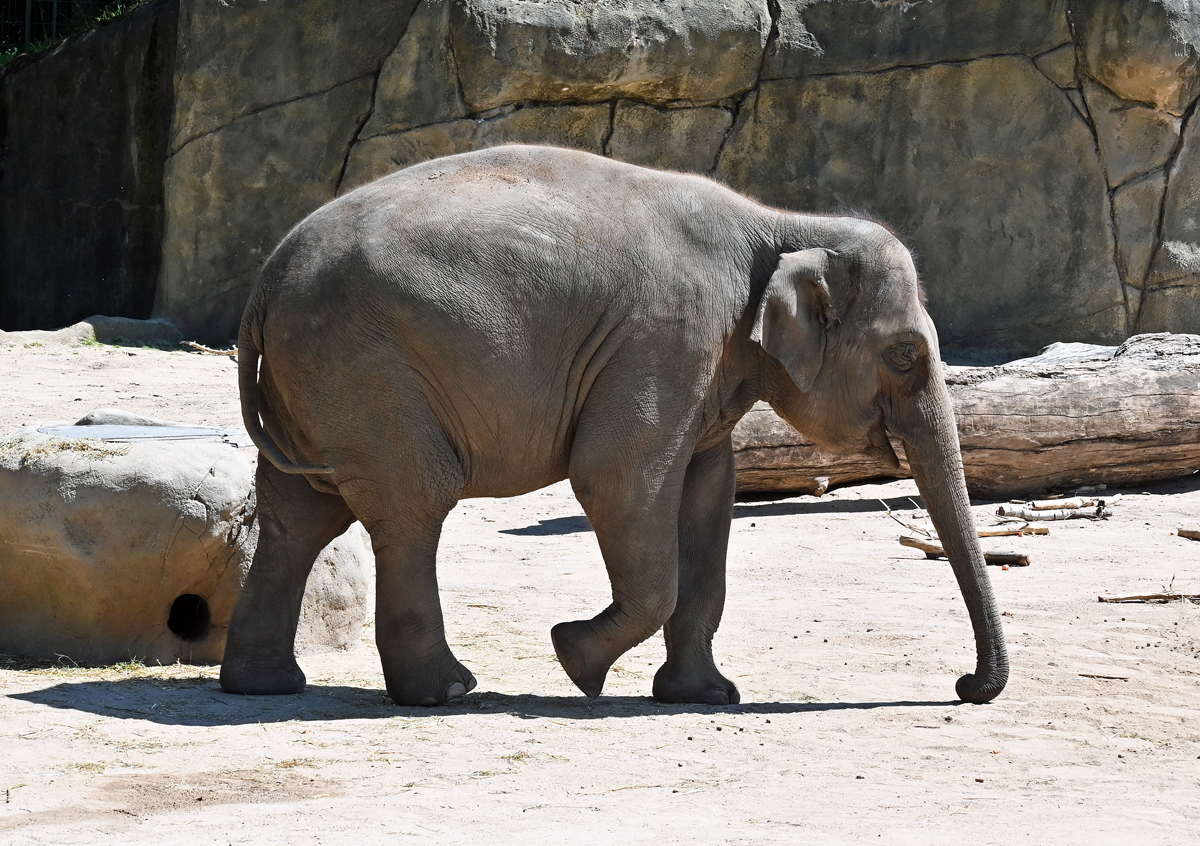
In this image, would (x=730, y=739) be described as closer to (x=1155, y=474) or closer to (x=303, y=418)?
(x=303, y=418)

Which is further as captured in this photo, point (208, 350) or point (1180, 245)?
point (1180, 245)

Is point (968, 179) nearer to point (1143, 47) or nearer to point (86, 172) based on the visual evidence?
point (1143, 47)

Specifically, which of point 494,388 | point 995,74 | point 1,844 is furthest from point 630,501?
point 995,74

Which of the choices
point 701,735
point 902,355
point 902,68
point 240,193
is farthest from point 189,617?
point 902,68

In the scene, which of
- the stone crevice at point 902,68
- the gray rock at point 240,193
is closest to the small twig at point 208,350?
the gray rock at point 240,193

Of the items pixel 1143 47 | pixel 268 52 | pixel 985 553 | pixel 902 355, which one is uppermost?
pixel 1143 47

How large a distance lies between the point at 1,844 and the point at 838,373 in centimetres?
314

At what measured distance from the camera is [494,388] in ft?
15.6

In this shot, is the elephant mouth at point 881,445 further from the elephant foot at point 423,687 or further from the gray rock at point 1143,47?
the gray rock at point 1143,47

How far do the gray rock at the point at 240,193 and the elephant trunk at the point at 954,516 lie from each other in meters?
9.73

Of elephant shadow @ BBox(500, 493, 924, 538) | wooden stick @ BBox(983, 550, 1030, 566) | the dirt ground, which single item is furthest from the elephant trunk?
elephant shadow @ BBox(500, 493, 924, 538)

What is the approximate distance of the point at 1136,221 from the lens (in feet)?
47.0

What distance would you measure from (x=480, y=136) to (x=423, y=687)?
9.73 meters

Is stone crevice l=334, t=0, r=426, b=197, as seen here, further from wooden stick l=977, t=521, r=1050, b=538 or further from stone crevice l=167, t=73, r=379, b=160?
wooden stick l=977, t=521, r=1050, b=538
